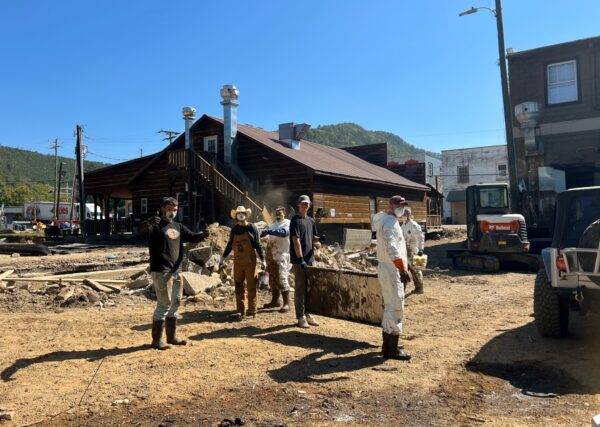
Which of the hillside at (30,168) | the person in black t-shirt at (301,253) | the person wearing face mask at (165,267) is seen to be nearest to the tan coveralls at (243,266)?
the person in black t-shirt at (301,253)

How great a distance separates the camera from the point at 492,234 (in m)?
14.6

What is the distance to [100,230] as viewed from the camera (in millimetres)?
32062

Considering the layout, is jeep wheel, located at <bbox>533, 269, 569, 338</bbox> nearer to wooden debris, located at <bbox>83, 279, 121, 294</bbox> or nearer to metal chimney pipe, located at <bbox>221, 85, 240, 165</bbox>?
wooden debris, located at <bbox>83, 279, 121, 294</bbox>

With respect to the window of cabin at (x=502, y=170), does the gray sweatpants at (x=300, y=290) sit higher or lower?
lower

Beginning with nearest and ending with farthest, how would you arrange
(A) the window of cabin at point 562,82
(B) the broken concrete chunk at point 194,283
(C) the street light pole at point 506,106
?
(B) the broken concrete chunk at point 194,283 < (C) the street light pole at point 506,106 < (A) the window of cabin at point 562,82

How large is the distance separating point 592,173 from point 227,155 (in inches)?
635

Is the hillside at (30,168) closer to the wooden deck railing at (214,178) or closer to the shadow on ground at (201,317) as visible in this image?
the wooden deck railing at (214,178)

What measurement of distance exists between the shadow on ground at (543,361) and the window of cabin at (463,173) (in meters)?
54.3

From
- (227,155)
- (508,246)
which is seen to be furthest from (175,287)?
(227,155)

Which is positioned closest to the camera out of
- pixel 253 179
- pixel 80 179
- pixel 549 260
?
pixel 549 260

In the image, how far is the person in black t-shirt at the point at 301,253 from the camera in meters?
7.26

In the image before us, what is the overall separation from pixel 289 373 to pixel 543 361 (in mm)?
2926

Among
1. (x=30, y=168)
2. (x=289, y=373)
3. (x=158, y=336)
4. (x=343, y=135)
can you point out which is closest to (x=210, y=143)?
(x=158, y=336)

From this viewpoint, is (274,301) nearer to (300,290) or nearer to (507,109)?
(300,290)
